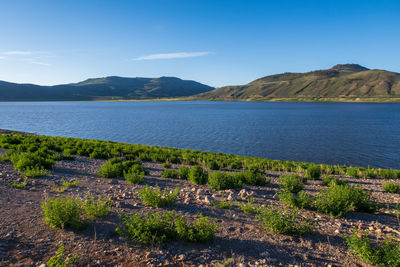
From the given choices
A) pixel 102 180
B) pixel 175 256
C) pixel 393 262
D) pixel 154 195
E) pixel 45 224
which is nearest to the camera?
pixel 393 262

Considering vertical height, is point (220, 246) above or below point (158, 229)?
below

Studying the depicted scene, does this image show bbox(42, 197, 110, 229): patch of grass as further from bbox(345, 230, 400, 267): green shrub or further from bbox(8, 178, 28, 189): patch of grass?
bbox(345, 230, 400, 267): green shrub

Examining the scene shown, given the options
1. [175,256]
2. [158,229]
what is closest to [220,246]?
[175,256]

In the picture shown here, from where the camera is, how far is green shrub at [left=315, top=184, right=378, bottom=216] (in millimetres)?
7441

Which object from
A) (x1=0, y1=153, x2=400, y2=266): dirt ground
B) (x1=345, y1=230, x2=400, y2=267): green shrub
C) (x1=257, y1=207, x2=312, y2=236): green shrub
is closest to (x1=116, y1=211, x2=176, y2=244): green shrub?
(x1=0, y1=153, x2=400, y2=266): dirt ground

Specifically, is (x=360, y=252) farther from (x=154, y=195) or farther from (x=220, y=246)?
(x=154, y=195)

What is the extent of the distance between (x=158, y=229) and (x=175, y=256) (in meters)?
0.80

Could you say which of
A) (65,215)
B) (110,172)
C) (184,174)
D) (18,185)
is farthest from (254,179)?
(18,185)

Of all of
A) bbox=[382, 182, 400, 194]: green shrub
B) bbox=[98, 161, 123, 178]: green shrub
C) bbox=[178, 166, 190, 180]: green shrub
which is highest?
bbox=[98, 161, 123, 178]: green shrub

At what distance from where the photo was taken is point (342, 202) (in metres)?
7.53

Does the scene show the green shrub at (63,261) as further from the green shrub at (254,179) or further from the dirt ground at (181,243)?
the green shrub at (254,179)

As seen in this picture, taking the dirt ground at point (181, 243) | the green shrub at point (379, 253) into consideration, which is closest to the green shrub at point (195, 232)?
the dirt ground at point (181, 243)

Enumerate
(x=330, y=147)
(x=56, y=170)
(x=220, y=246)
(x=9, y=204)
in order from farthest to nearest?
1. (x=330, y=147)
2. (x=56, y=170)
3. (x=9, y=204)
4. (x=220, y=246)

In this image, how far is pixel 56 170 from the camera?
39.8 ft
